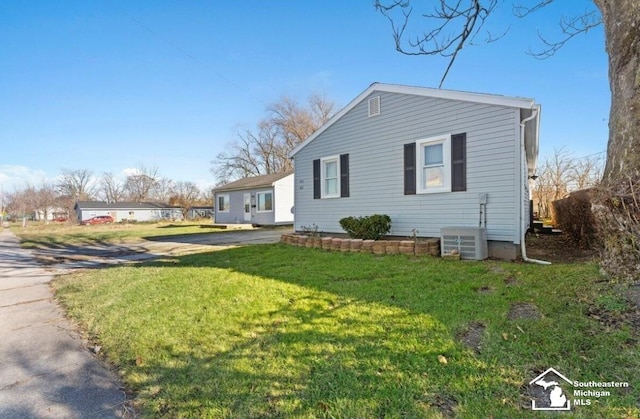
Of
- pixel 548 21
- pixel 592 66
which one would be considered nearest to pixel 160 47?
pixel 548 21

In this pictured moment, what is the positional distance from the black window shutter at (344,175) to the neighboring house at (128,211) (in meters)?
39.2

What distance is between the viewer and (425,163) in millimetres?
7746

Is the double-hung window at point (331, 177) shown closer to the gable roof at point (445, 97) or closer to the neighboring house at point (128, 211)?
the gable roof at point (445, 97)

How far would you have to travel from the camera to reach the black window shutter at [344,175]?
9.33 m

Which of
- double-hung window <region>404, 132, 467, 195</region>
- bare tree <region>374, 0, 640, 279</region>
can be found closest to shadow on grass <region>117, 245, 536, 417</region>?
bare tree <region>374, 0, 640, 279</region>

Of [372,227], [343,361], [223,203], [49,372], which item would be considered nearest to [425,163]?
[372,227]

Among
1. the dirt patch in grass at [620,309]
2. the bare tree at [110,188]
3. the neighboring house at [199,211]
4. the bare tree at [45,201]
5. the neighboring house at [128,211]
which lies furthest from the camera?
the bare tree at [110,188]

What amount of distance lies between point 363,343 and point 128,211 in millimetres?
48182

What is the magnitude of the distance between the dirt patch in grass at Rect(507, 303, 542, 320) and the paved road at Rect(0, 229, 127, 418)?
3240 mm

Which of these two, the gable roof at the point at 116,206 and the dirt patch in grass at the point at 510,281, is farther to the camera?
the gable roof at the point at 116,206

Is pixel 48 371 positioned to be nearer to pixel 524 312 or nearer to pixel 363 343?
pixel 363 343

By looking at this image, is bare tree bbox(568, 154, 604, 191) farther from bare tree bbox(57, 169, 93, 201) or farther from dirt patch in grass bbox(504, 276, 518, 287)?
bare tree bbox(57, 169, 93, 201)

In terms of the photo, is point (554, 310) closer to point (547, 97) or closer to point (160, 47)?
point (547, 97)

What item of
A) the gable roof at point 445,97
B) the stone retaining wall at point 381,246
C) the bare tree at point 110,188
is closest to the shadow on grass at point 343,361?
the stone retaining wall at point 381,246
